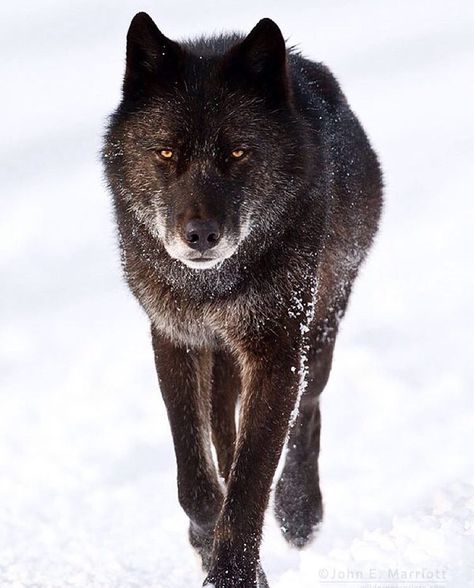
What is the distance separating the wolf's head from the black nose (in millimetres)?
38

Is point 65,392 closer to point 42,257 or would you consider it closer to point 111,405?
point 111,405

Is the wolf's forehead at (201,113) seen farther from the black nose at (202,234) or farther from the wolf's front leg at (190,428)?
the wolf's front leg at (190,428)

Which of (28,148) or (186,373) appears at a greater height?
(186,373)

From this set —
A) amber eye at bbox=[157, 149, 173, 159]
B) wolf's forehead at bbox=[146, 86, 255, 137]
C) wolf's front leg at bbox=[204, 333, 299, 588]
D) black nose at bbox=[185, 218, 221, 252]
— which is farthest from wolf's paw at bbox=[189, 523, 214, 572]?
wolf's forehead at bbox=[146, 86, 255, 137]

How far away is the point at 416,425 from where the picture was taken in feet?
26.3

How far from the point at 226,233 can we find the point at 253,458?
3.15ft

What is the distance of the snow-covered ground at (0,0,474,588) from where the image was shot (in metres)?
5.95

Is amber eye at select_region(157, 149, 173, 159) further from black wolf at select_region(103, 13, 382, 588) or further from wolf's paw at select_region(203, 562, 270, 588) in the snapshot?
wolf's paw at select_region(203, 562, 270, 588)

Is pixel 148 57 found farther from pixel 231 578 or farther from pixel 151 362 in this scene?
pixel 151 362

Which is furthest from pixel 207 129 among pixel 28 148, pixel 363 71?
pixel 363 71

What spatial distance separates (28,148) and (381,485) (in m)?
11.1

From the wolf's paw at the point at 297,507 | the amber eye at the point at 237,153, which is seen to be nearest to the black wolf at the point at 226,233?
the amber eye at the point at 237,153

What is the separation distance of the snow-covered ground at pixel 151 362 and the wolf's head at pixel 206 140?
1582 mm

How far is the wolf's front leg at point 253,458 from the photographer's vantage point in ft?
15.4
